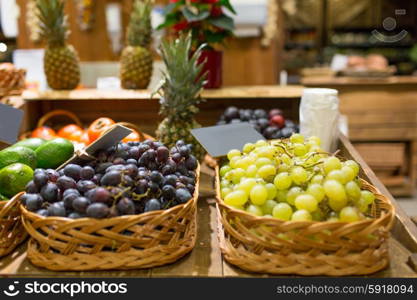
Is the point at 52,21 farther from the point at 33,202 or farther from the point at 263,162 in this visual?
the point at 263,162

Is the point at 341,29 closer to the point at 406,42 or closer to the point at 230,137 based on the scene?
the point at 406,42

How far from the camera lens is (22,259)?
1.32 metres

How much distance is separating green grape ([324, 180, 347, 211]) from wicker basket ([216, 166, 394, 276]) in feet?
0.28

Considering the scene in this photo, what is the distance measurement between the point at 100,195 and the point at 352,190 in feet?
2.09

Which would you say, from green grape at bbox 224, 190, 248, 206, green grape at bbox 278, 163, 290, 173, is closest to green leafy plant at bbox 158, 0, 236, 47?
green grape at bbox 278, 163, 290, 173

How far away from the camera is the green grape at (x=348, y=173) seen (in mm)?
1267

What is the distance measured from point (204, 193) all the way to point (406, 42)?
25.0 ft

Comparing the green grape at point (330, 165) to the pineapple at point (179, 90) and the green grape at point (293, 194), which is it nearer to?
the green grape at point (293, 194)

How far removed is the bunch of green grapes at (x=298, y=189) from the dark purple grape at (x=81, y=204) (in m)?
0.37

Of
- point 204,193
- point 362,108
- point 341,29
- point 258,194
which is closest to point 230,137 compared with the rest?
point 204,193

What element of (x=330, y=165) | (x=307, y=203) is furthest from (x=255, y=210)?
(x=330, y=165)

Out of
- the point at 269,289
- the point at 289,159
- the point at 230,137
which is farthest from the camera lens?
the point at 230,137

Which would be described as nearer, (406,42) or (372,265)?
(372,265)

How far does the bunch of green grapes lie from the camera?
47.8 inches
